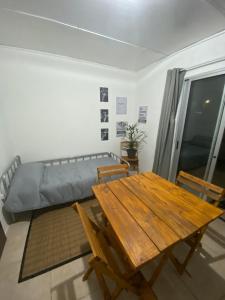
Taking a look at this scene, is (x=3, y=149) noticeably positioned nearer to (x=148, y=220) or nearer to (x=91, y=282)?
(x=91, y=282)

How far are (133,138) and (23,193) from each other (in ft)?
8.24

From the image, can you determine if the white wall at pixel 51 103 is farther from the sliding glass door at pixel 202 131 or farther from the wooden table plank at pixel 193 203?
the wooden table plank at pixel 193 203

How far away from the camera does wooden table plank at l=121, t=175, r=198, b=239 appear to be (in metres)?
0.92

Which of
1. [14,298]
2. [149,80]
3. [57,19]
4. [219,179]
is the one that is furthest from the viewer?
[149,80]

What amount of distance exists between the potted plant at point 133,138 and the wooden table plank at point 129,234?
6.47 feet

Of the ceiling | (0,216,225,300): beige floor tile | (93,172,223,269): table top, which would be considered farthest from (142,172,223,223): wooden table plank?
the ceiling

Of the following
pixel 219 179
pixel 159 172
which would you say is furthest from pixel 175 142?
pixel 219 179

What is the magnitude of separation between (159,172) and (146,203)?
161cm

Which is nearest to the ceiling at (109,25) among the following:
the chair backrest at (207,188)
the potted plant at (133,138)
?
the potted plant at (133,138)

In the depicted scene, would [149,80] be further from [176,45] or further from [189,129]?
[189,129]

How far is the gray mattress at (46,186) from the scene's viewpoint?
1.74 m

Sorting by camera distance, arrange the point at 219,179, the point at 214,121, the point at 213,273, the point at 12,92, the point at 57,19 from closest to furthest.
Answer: the point at 213,273 → the point at 57,19 → the point at 214,121 → the point at 219,179 → the point at 12,92

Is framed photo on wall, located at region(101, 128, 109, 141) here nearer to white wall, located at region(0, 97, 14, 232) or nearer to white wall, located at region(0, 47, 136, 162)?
white wall, located at region(0, 47, 136, 162)

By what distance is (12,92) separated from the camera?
7.36 feet
